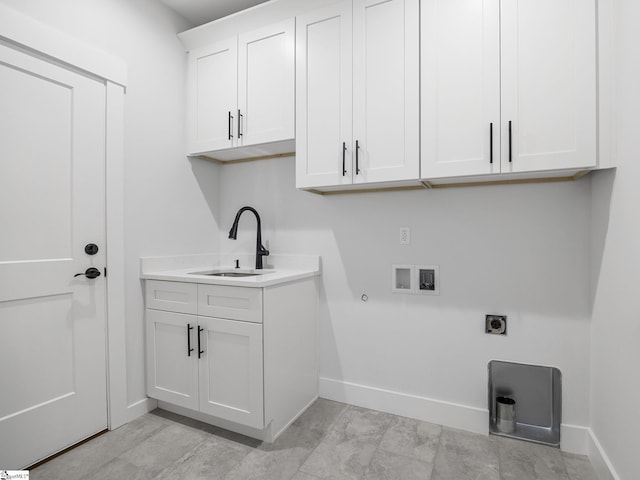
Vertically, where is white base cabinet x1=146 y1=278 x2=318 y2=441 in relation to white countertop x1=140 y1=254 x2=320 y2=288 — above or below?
below

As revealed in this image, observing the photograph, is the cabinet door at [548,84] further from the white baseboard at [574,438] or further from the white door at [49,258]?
the white door at [49,258]

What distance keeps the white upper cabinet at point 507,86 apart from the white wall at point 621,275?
0.36 feet

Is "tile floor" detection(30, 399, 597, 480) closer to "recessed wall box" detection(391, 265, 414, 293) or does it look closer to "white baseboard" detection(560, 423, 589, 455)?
"white baseboard" detection(560, 423, 589, 455)

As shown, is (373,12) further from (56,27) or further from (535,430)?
(535,430)

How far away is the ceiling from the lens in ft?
7.38

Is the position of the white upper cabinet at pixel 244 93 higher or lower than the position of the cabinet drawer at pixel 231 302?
higher

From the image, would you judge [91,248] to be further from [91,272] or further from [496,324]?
[496,324]

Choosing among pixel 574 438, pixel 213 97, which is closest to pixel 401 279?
pixel 574 438

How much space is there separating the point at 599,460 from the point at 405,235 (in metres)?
1.36

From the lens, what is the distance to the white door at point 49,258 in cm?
154

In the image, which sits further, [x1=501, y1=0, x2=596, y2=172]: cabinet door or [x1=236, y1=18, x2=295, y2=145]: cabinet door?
[x1=236, y1=18, x2=295, y2=145]: cabinet door

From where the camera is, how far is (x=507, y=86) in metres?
1.52

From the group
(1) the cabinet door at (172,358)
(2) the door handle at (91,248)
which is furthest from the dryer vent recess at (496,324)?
(2) the door handle at (91,248)

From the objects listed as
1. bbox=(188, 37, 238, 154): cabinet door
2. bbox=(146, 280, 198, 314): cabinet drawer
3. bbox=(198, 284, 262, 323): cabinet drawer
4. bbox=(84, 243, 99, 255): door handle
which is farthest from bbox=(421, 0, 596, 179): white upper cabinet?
bbox=(84, 243, 99, 255): door handle
